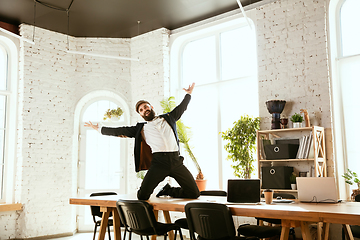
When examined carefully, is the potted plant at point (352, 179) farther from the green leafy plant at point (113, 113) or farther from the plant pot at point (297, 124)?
the green leafy plant at point (113, 113)

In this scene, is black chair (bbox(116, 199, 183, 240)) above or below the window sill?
above

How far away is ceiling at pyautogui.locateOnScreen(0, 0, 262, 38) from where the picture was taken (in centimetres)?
609

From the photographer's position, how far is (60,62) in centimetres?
717

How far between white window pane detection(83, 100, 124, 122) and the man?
10.3ft

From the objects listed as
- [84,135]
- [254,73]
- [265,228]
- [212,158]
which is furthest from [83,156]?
[265,228]

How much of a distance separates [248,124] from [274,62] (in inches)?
41.8

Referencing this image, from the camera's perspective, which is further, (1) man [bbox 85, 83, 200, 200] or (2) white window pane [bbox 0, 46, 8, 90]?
(2) white window pane [bbox 0, 46, 8, 90]

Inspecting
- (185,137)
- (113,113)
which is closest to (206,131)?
(185,137)

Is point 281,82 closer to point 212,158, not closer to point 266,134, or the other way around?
point 266,134

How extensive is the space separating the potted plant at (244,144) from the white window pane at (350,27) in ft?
5.51

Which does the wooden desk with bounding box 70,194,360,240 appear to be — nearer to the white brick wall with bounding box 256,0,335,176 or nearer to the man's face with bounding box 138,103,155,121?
the man's face with bounding box 138,103,155,121

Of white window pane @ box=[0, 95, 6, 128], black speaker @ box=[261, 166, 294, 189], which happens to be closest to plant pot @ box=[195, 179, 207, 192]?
black speaker @ box=[261, 166, 294, 189]

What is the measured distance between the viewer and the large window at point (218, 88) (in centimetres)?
634

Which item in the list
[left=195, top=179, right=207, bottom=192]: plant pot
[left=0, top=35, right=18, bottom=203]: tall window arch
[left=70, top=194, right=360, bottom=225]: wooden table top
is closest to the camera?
[left=70, top=194, right=360, bottom=225]: wooden table top
